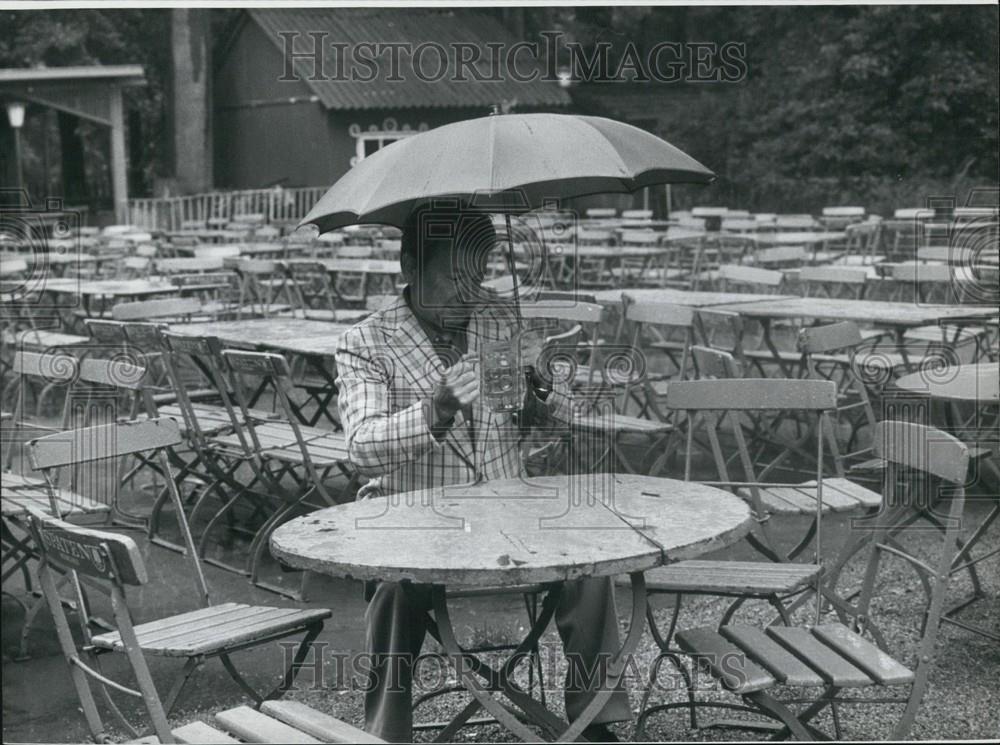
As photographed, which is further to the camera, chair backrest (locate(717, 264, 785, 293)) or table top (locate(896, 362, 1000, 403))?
chair backrest (locate(717, 264, 785, 293))

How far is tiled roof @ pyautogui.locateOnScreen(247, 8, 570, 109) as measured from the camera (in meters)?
27.3

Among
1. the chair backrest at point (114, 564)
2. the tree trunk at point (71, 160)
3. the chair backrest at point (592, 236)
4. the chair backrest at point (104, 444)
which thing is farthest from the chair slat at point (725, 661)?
the tree trunk at point (71, 160)

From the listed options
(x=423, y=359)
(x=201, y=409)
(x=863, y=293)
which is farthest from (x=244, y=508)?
(x=863, y=293)

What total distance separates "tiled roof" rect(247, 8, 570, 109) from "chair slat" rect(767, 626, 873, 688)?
24.1 metres

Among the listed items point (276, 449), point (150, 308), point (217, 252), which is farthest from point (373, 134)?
point (276, 449)

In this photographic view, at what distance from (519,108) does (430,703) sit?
85.0ft

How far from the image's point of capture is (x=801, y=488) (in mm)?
4914

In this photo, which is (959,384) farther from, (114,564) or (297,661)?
(114,564)

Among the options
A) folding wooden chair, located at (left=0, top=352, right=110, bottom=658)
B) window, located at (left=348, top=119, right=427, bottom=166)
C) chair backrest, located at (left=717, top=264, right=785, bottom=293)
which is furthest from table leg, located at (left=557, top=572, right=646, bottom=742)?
window, located at (left=348, top=119, right=427, bottom=166)

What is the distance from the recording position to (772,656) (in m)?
3.13

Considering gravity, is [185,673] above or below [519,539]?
below

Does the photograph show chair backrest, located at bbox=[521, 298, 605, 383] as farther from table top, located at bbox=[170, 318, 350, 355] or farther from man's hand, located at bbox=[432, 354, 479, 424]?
man's hand, located at bbox=[432, 354, 479, 424]

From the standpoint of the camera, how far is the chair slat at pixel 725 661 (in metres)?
3.03

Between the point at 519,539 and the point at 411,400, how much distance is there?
81 centimetres
